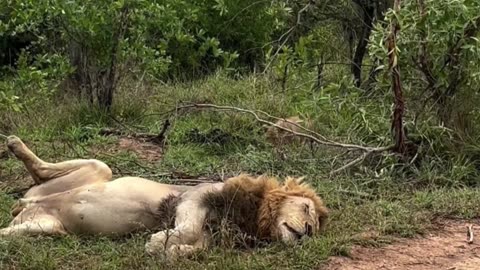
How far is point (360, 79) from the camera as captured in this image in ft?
26.0

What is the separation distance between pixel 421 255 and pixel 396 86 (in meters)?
1.80

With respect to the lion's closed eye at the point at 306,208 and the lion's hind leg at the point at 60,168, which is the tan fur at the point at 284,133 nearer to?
the lion's hind leg at the point at 60,168

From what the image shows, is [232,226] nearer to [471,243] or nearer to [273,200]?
[273,200]

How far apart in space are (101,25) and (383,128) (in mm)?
3145

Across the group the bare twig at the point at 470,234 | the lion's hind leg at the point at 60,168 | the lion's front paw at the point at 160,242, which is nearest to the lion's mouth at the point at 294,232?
the lion's front paw at the point at 160,242

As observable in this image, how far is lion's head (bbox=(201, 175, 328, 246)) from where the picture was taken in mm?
4387

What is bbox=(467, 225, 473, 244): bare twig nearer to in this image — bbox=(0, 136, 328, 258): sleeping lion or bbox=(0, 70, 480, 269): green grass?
bbox=(0, 70, 480, 269): green grass

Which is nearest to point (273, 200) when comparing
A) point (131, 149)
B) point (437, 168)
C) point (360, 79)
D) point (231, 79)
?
point (437, 168)

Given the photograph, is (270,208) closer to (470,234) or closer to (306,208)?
(306,208)

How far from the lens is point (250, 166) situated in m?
6.35

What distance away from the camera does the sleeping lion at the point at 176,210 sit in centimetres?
439

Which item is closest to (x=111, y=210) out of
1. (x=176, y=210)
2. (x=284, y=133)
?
(x=176, y=210)

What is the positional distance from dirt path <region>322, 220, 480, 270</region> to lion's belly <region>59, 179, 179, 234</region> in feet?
3.63

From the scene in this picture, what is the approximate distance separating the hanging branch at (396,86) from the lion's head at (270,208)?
4.71ft
